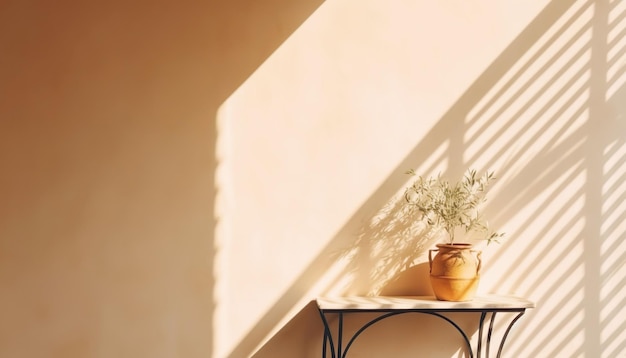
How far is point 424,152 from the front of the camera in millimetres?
3057

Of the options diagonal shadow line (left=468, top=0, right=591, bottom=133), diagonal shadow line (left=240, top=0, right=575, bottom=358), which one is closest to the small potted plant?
diagonal shadow line (left=240, top=0, right=575, bottom=358)

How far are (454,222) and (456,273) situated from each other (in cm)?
25

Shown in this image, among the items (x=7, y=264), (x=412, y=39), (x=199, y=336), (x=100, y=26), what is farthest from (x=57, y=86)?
(x=412, y=39)

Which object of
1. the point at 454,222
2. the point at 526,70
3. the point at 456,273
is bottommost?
the point at 456,273

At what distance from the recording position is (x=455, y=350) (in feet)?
Result: 9.93

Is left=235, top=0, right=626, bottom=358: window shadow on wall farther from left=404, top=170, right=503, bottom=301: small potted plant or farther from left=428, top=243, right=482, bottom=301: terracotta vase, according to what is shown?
left=428, top=243, right=482, bottom=301: terracotta vase

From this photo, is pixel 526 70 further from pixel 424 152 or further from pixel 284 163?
pixel 284 163

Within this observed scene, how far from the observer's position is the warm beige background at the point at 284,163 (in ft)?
9.61

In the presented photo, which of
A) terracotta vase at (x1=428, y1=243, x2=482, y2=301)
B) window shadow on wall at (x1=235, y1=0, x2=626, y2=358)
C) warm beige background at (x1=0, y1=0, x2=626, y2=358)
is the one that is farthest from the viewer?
window shadow on wall at (x1=235, y1=0, x2=626, y2=358)

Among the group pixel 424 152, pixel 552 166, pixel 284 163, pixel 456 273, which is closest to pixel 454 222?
pixel 456 273

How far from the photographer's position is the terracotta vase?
2797mm

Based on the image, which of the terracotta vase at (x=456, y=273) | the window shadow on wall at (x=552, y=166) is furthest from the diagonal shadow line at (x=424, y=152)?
the terracotta vase at (x=456, y=273)

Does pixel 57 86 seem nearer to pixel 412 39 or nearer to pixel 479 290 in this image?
pixel 412 39

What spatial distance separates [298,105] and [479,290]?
3.93 feet
